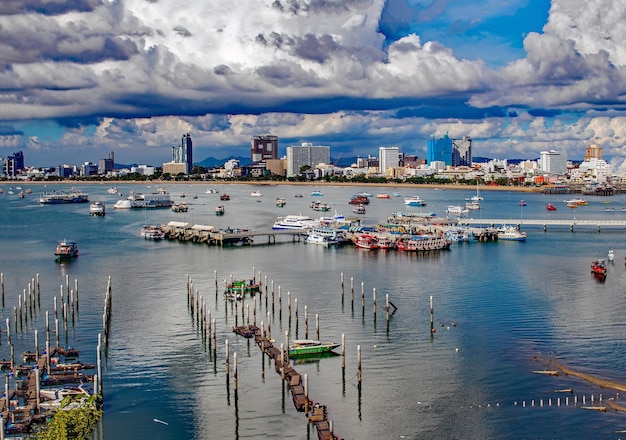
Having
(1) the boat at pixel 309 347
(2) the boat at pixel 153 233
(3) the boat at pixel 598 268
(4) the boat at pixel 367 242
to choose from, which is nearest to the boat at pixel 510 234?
(4) the boat at pixel 367 242

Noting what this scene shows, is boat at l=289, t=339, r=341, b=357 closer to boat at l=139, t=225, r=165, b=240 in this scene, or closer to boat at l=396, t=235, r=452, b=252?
boat at l=396, t=235, r=452, b=252

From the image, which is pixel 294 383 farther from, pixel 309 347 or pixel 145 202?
pixel 145 202

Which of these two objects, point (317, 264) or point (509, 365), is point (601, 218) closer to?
point (317, 264)

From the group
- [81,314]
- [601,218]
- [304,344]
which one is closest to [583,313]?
[304,344]

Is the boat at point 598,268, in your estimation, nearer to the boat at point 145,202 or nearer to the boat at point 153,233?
the boat at point 153,233

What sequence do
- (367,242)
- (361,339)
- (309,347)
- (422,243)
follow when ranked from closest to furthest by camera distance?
(309,347), (361,339), (422,243), (367,242)

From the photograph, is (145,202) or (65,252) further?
(145,202)

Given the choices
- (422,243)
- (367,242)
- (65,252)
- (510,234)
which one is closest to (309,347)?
(65,252)

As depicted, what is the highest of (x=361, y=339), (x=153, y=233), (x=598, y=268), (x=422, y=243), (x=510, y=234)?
(x=153, y=233)
